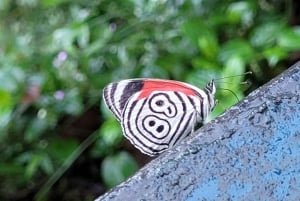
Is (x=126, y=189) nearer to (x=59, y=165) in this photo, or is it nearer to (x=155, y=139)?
(x=155, y=139)

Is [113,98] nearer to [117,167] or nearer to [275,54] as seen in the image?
[275,54]

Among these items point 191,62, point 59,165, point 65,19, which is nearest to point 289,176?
point 191,62

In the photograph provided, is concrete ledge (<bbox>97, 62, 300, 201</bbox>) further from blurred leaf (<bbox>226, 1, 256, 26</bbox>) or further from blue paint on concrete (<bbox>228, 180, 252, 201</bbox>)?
blurred leaf (<bbox>226, 1, 256, 26</bbox>)

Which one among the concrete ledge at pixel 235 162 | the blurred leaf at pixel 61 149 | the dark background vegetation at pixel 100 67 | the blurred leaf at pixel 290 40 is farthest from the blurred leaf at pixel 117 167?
the concrete ledge at pixel 235 162

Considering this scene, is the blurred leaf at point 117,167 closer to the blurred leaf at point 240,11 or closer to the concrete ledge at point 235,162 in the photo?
the blurred leaf at point 240,11

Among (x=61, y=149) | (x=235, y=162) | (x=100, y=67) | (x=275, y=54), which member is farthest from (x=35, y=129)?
(x=235, y=162)

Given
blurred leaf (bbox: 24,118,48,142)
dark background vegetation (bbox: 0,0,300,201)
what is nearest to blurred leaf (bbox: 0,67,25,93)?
dark background vegetation (bbox: 0,0,300,201)
